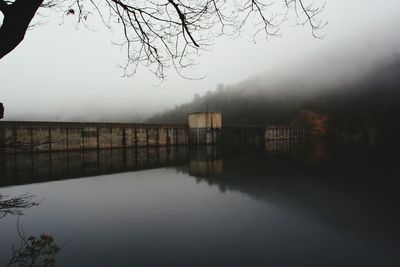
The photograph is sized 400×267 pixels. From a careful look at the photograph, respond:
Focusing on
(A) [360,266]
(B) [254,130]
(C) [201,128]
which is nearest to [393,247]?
(A) [360,266]

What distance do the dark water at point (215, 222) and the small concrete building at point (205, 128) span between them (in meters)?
25.8

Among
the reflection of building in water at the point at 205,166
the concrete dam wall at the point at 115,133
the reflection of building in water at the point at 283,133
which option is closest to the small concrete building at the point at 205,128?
the concrete dam wall at the point at 115,133

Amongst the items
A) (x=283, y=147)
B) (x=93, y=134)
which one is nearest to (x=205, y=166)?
(x=93, y=134)

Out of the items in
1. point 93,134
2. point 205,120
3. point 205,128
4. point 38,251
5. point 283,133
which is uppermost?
point 205,120

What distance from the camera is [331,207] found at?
275 inches

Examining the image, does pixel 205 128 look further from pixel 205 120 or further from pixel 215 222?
pixel 215 222

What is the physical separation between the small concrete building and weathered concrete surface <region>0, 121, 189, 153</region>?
165 centimetres

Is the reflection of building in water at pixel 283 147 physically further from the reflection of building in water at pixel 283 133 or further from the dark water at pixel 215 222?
the dark water at pixel 215 222

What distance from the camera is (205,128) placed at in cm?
3697

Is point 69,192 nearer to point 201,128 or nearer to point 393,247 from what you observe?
point 393,247

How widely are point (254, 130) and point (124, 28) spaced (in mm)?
51317

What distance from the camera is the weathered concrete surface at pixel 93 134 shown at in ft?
80.9

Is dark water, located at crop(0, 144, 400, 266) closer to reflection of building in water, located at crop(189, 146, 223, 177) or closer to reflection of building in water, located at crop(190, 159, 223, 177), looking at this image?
reflection of building in water, located at crop(190, 159, 223, 177)

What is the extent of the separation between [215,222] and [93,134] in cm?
2576
